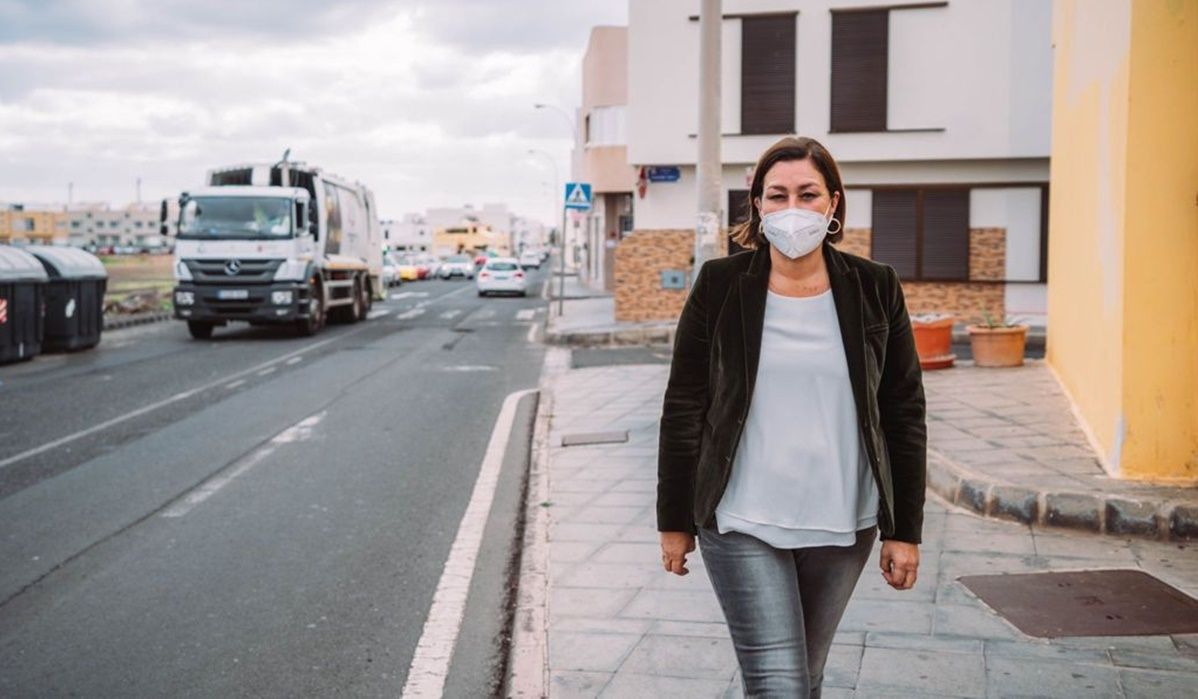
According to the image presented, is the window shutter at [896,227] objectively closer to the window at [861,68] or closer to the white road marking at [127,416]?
the window at [861,68]

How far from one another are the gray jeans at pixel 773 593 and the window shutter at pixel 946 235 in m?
22.3

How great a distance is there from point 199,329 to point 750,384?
22258 mm

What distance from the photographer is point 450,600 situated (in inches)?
231

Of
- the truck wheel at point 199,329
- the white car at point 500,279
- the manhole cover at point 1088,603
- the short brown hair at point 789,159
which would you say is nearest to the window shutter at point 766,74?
the truck wheel at point 199,329

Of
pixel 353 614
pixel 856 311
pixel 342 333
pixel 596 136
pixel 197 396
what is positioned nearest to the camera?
pixel 856 311

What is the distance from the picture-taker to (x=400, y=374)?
16.3m

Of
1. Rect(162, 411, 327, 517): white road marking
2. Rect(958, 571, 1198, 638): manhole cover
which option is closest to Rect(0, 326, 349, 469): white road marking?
Rect(162, 411, 327, 517): white road marking

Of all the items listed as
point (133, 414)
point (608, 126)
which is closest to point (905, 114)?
point (133, 414)

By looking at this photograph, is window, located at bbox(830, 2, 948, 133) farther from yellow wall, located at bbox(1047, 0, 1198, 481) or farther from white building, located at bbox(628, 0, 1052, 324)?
yellow wall, located at bbox(1047, 0, 1198, 481)

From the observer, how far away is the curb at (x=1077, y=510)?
21.0 ft

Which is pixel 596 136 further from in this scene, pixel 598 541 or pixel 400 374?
pixel 598 541

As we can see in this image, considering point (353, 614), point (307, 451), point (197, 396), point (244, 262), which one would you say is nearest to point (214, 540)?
point (353, 614)

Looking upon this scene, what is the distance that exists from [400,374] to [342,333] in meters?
8.70

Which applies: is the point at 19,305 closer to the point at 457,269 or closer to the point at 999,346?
the point at 999,346
